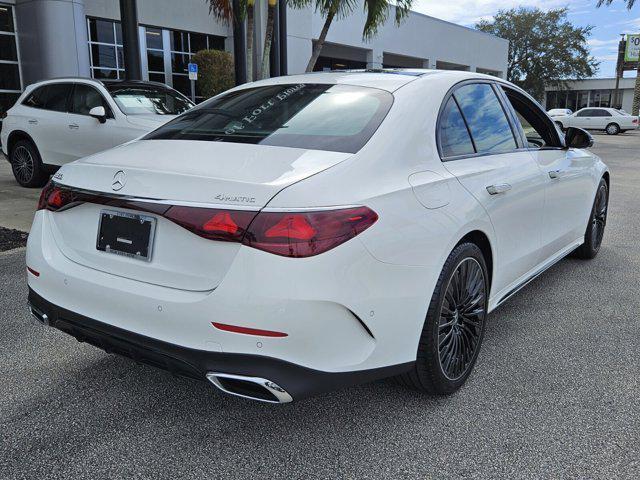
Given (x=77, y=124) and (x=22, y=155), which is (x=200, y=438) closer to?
(x=77, y=124)

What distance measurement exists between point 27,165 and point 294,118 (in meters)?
8.18

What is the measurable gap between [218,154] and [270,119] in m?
0.53

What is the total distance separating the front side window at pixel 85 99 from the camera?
8766 mm

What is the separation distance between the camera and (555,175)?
4.05 meters

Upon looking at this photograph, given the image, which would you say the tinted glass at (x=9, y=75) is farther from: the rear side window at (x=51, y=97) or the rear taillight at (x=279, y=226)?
the rear taillight at (x=279, y=226)

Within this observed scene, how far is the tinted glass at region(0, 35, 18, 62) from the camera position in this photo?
657 inches

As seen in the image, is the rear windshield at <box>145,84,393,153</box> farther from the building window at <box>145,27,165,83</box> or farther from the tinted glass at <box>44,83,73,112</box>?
the building window at <box>145,27,165,83</box>

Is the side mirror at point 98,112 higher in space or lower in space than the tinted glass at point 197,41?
lower

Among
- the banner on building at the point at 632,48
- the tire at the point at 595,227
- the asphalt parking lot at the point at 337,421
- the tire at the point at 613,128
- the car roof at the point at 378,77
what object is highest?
the banner on building at the point at 632,48

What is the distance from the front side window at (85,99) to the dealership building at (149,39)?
6801 mm

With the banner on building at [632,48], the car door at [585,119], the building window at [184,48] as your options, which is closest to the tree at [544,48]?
the banner on building at [632,48]

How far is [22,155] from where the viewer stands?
9.59 metres

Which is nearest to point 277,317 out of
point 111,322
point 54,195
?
point 111,322

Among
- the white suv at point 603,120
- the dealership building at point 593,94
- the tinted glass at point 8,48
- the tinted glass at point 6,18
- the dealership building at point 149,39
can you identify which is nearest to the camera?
the dealership building at point 149,39
